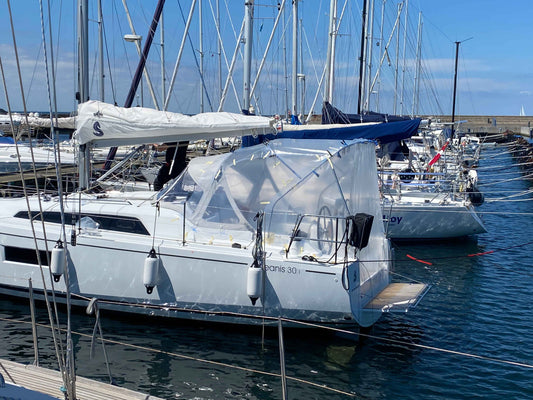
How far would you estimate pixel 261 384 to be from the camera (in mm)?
8656

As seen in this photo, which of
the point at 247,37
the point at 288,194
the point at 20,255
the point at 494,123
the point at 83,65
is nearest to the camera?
the point at 288,194

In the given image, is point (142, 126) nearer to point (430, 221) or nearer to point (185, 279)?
point (185, 279)

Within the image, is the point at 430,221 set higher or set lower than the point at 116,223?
lower

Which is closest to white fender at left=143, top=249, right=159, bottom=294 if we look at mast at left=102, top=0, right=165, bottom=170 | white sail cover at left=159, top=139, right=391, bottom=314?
white sail cover at left=159, top=139, right=391, bottom=314

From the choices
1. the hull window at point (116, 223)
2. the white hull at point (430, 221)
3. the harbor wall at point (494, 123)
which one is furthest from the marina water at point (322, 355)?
the harbor wall at point (494, 123)

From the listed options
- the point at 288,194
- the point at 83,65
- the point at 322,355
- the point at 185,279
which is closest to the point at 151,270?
the point at 185,279

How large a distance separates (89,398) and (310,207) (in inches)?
195

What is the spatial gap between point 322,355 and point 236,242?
7.56 feet

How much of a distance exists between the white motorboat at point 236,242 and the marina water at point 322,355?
1.39ft

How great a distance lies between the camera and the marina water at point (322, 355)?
8.57 m

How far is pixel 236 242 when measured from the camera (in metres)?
10.2

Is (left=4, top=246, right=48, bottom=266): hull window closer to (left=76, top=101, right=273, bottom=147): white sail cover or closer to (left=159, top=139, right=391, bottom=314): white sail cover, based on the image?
(left=76, top=101, right=273, bottom=147): white sail cover

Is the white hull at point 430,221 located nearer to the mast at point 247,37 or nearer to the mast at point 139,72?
the mast at point 247,37

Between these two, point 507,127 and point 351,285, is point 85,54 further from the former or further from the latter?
point 507,127
